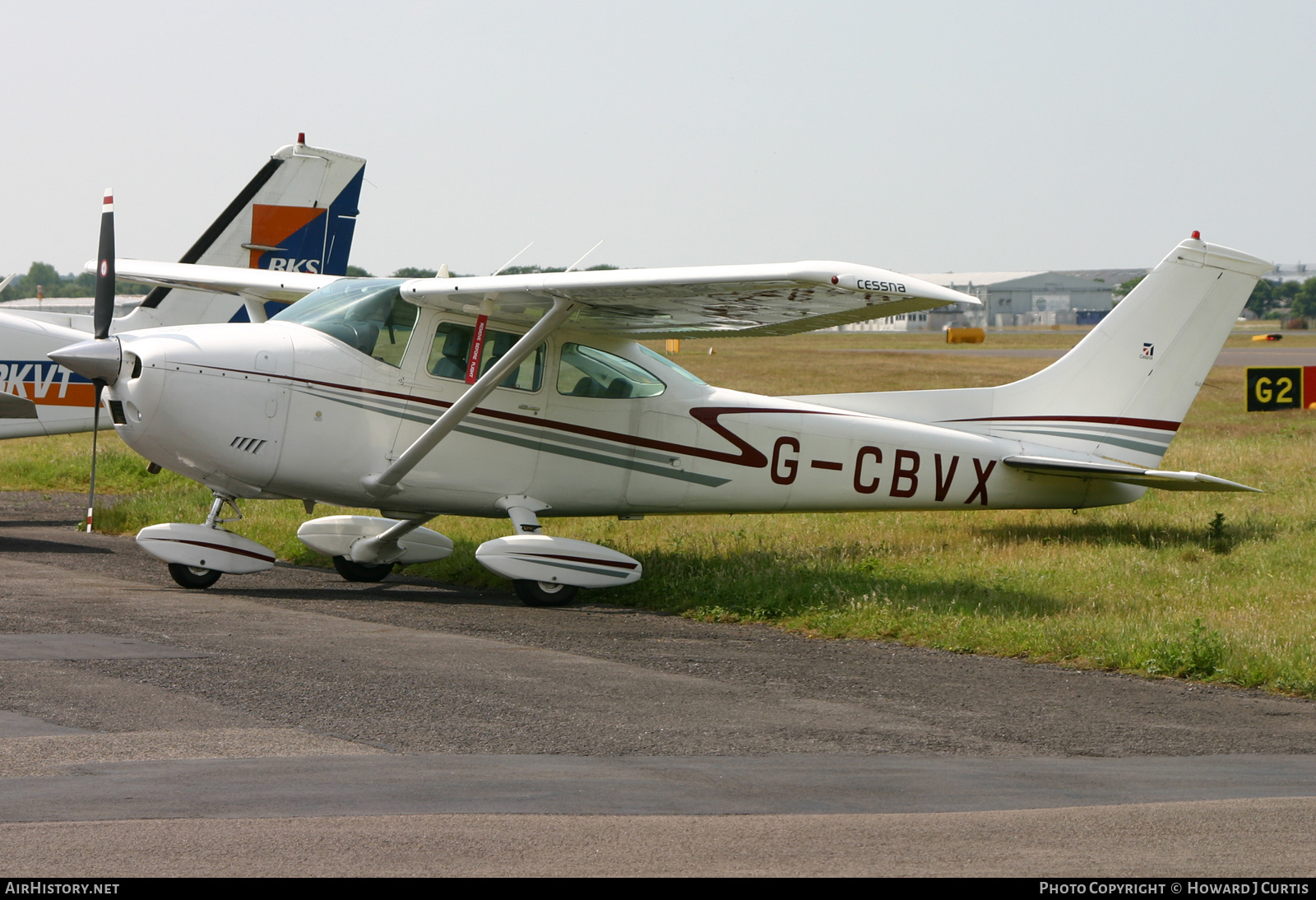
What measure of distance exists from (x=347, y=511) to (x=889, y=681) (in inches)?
375

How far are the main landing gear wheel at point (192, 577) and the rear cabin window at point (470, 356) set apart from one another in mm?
2484

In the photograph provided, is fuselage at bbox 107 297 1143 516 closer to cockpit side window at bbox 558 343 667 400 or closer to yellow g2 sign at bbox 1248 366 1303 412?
cockpit side window at bbox 558 343 667 400

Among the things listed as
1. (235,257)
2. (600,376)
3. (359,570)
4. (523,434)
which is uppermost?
(235,257)

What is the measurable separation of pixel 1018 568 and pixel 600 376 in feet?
12.7

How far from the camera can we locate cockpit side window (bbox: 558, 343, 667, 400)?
11359 millimetres

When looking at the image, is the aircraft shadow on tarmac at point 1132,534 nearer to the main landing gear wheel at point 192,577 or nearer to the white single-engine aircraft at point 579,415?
the white single-engine aircraft at point 579,415

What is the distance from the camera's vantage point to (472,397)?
34.4 ft

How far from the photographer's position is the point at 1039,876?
13.4ft

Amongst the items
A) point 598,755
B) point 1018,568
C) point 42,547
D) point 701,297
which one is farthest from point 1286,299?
point 598,755

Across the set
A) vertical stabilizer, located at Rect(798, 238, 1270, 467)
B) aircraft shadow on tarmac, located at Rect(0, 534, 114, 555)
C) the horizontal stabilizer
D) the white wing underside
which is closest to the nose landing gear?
the white wing underside

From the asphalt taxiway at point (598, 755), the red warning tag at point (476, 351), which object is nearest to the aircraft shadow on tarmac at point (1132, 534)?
the asphalt taxiway at point (598, 755)

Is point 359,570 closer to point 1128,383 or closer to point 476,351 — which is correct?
point 476,351

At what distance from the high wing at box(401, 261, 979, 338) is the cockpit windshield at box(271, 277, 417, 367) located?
0.23m

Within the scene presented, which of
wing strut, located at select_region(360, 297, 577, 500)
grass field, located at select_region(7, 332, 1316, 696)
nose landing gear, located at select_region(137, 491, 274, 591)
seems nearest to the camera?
grass field, located at select_region(7, 332, 1316, 696)
